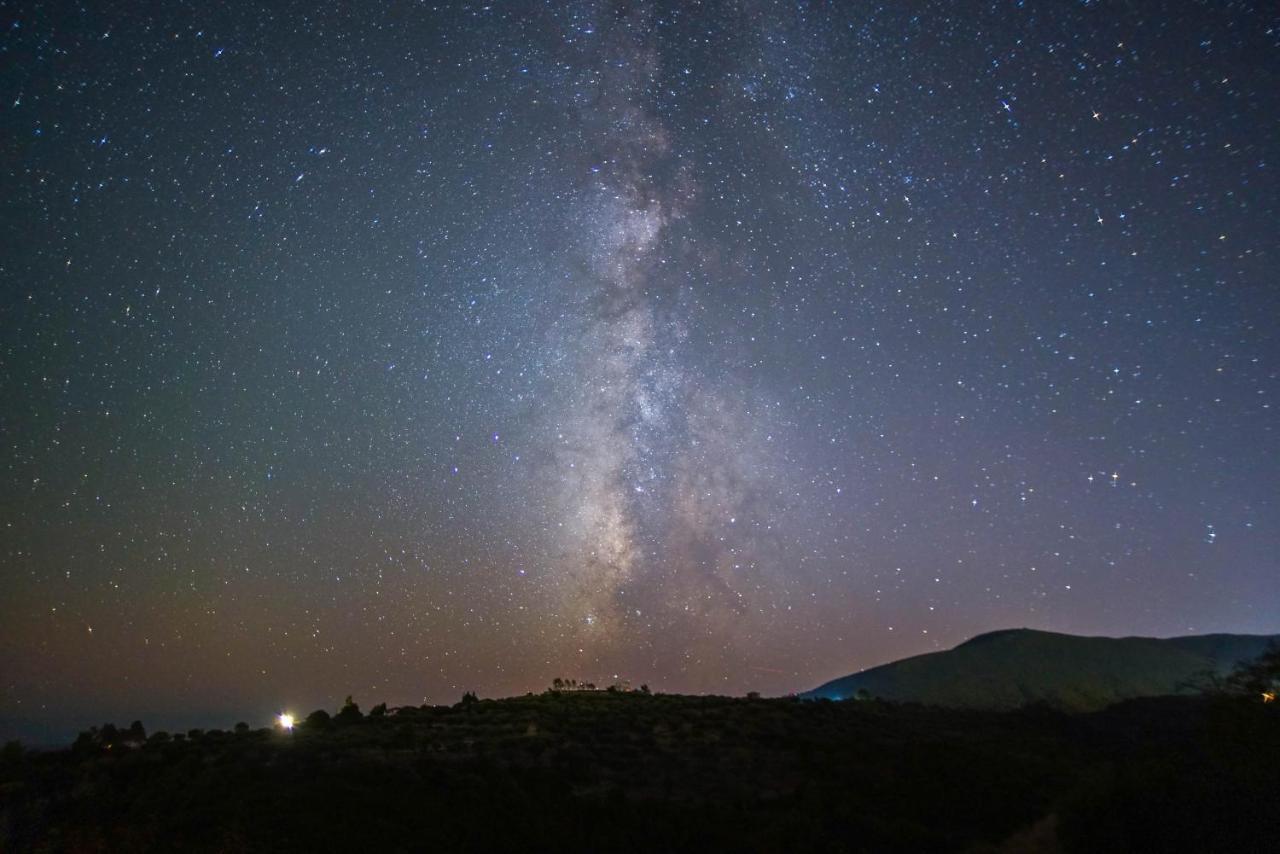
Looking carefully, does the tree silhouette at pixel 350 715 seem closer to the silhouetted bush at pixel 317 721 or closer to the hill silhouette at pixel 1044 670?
the silhouetted bush at pixel 317 721

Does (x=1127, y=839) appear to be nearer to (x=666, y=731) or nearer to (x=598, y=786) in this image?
(x=598, y=786)

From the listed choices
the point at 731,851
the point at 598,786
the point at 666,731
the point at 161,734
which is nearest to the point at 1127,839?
the point at 731,851

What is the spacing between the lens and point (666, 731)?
84.7ft

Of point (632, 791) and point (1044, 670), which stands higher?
point (1044, 670)

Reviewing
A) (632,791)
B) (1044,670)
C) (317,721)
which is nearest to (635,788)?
(632,791)

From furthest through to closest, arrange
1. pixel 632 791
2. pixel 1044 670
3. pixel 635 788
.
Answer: pixel 1044 670 < pixel 635 788 < pixel 632 791

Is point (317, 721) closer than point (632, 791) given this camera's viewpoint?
No

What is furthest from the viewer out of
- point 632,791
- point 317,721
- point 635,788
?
point 317,721

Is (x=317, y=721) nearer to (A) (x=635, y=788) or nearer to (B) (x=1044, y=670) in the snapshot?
(A) (x=635, y=788)

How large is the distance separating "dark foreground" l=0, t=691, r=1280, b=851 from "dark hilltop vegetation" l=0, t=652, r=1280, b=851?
65mm

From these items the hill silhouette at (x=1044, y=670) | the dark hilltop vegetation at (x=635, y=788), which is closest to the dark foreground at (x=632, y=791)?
the dark hilltop vegetation at (x=635, y=788)

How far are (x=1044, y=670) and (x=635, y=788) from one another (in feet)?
202

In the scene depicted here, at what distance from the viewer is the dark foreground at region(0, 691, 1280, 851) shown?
14547 mm

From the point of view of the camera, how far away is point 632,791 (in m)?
18.4
